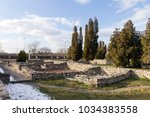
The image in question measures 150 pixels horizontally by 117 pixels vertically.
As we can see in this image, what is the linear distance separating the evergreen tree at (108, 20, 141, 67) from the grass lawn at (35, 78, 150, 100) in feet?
24.2

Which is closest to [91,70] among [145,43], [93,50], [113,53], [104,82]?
[113,53]

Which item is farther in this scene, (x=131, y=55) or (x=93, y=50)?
(x=93, y=50)

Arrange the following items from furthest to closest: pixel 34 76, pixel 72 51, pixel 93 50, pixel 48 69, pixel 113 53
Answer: pixel 72 51, pixel 93 50, pixel 48 69, pixel 113 53, pixel 34 76

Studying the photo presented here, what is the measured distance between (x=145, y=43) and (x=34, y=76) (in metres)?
13.8

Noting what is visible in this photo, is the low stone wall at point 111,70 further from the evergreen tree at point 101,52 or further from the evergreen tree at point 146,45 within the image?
the evergreen tree at point 101,52

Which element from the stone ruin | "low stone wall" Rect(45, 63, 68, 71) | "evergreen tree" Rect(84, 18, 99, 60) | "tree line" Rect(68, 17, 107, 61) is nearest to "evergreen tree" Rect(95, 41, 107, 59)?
"tree line" Rect(68, 17, 107, 61)

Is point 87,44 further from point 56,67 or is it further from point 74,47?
point 56,67

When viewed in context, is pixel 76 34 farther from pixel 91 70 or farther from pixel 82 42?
pixel 91 70

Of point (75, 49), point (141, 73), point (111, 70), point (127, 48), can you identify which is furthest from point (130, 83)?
point (75, 49)

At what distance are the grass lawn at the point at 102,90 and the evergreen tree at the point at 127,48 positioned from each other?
7.38m

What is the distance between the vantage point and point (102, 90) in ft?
74.6

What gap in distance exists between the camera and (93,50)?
51.0 m

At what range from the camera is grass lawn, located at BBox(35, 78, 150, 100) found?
19250mm

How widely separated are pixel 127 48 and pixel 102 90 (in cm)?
1389
